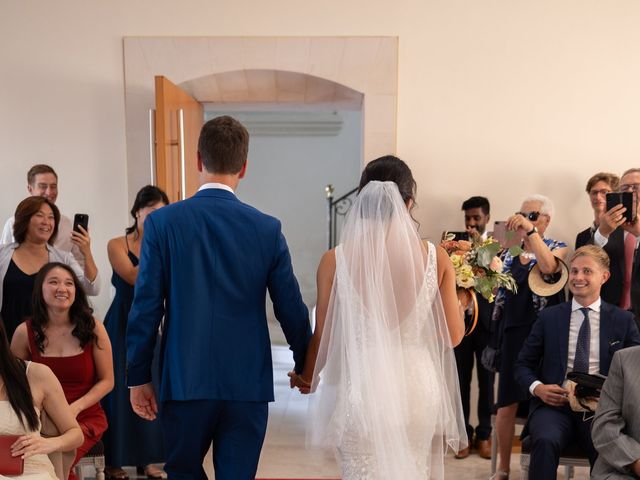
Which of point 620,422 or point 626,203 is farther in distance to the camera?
point 626,203

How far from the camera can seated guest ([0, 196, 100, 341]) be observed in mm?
3908

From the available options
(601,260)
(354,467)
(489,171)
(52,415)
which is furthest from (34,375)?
(489,171)

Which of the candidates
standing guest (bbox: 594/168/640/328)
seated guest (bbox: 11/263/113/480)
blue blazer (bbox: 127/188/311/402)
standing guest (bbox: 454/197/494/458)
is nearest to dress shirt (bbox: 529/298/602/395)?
standing guest (bbox: 594/168/640/328)

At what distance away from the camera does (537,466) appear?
127 inches

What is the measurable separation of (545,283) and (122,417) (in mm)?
2700

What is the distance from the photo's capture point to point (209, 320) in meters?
2.36

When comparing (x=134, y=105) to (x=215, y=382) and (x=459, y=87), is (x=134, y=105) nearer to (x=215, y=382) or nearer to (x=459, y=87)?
(x=459, y=87)

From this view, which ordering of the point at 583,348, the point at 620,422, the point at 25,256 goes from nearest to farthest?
the point at 620,422
the point at 583,348
the point at 25,256

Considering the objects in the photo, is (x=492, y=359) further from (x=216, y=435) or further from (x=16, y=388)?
(x=16, y=388)

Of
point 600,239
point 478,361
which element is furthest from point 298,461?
point 600,239

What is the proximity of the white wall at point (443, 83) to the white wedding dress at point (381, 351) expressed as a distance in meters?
2.83

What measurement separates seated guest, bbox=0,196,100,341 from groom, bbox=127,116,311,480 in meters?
1.81

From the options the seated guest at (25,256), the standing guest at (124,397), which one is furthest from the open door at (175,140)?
the seated guest at (25,256)

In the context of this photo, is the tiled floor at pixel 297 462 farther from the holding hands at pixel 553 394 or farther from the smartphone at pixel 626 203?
the smartphone at pixel 626 203
